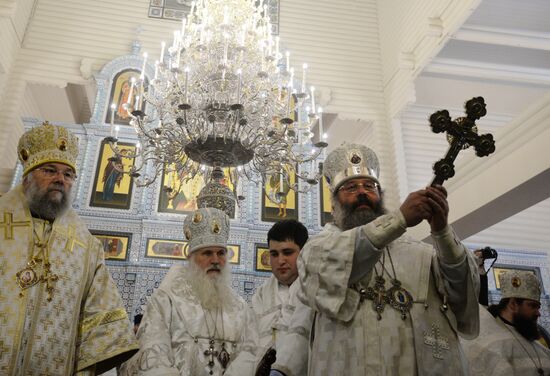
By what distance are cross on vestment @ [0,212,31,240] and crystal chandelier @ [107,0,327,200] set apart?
→ 271 centimetres

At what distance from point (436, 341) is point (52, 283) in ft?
6.46

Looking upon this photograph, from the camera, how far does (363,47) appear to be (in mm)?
11406

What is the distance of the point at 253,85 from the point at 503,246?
635 centimetres

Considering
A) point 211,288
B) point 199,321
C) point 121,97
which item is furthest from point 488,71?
point 199,321

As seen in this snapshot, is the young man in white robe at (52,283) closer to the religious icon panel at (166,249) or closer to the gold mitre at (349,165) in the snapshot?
the gold mitre at (349,165)

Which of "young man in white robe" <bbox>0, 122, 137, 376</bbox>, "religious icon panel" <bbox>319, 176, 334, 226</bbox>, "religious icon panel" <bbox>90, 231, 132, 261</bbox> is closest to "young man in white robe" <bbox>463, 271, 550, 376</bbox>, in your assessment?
"young man in white robe" <bbox>0, 122, 137, 376</bbox>

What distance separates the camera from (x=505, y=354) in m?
3.75

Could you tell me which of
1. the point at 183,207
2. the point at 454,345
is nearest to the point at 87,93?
the point at 183,207

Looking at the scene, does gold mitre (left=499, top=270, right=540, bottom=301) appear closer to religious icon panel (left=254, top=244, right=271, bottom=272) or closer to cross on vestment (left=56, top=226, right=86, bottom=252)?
cross on vestment (left=56, top=226, right=86, bottom=252)

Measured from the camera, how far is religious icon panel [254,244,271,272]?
849 cm

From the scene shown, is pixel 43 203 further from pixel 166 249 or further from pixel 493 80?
pixel 493 80

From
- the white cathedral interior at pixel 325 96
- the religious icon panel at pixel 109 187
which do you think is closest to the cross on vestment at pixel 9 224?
the white cathedral interior at pixel 325 96

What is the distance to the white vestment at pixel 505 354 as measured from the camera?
144 inches

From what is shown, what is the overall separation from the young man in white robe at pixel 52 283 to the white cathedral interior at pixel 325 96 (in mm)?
3897
